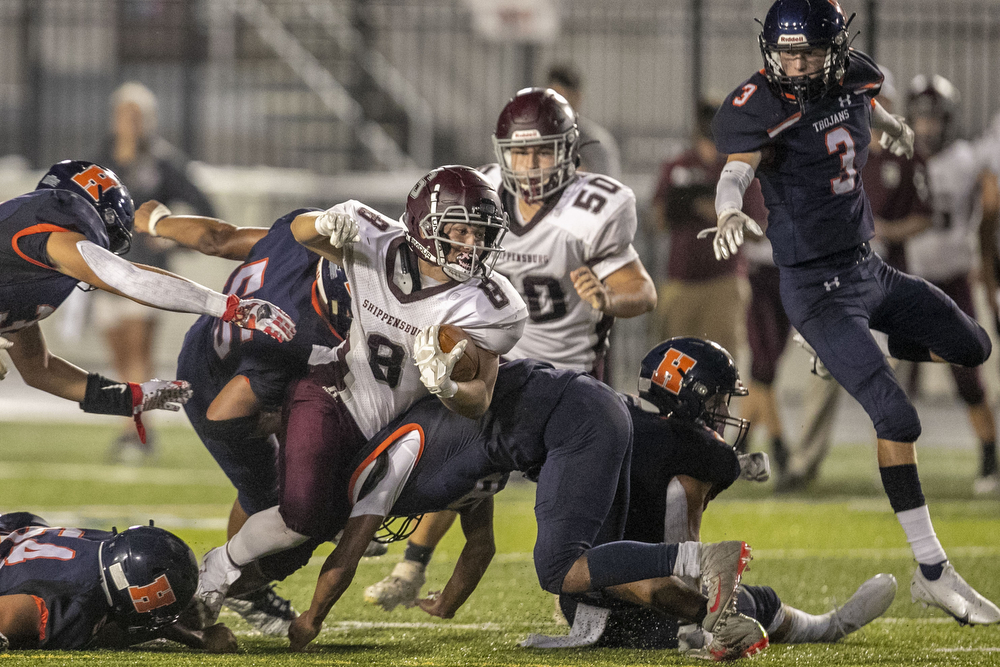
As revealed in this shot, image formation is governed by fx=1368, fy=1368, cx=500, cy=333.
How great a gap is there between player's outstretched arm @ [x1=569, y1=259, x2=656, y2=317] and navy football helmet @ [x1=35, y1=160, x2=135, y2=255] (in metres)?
1.43

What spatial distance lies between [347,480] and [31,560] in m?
0.86

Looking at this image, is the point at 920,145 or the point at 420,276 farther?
the point at 920,145

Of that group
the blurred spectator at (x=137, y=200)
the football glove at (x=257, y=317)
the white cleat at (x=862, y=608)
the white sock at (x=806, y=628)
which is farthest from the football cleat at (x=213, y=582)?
the blurred spectator at (x=137, y=200)

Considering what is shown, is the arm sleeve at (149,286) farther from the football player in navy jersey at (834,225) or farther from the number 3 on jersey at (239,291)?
the football player in navy jersey at (834,225)

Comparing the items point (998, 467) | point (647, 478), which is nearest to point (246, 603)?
point (647, 478)

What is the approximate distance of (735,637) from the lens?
11.5 feet

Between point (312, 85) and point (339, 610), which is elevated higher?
point (312, 85)

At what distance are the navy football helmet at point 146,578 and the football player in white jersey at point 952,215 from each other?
4501mm

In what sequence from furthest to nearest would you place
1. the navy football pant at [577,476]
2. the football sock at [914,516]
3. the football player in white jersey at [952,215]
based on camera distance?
the football player in white jersey at [952,215] → the football sock at [914,516] → the navy football pant at [577,476]

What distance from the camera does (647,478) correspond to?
389 cm

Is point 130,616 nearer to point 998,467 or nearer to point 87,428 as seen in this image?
point 998,467

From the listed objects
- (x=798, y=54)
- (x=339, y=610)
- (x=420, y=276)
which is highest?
(x=798, y=54)

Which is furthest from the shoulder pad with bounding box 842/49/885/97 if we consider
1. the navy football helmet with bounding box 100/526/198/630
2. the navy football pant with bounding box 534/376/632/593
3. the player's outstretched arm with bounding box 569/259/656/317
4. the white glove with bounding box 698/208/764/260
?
the navy football helmet with bounding box 100/526/198/630

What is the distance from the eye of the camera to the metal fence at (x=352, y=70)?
484 inches
